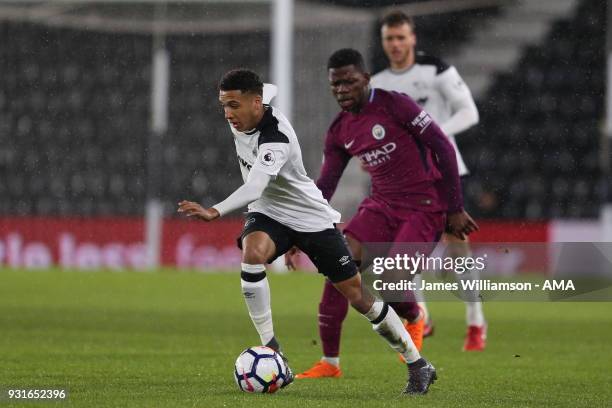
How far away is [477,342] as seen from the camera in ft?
27.9

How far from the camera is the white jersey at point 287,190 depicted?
5867 millimetres

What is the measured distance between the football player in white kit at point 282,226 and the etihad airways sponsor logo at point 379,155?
1.07 metres

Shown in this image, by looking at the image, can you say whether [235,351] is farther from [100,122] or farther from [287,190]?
[100,122]

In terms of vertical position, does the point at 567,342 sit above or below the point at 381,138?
below

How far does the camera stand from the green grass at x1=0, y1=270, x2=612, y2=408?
576cm

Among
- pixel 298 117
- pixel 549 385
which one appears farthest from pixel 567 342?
pixel 298 117

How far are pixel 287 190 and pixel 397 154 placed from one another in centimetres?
135

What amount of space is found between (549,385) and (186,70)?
13775 millimetres

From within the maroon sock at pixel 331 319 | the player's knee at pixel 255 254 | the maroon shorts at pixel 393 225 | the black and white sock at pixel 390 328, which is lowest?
the maroon sock at pixel 331 319

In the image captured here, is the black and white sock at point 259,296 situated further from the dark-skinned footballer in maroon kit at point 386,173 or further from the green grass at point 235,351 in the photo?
the dark-skinned footballer in maroon kit at point 386,173

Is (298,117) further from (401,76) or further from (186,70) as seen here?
(401,76)

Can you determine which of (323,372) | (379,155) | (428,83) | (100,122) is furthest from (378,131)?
(100,122)

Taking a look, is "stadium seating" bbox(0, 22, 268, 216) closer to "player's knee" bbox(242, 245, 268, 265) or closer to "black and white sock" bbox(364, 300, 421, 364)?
"player's knee" bbox(242, 245, 268, 265)

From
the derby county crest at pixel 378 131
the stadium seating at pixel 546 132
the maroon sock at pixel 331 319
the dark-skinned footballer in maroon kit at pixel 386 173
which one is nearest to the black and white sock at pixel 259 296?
the dark-skinned footballer in maroon kit at pixel 386 173
